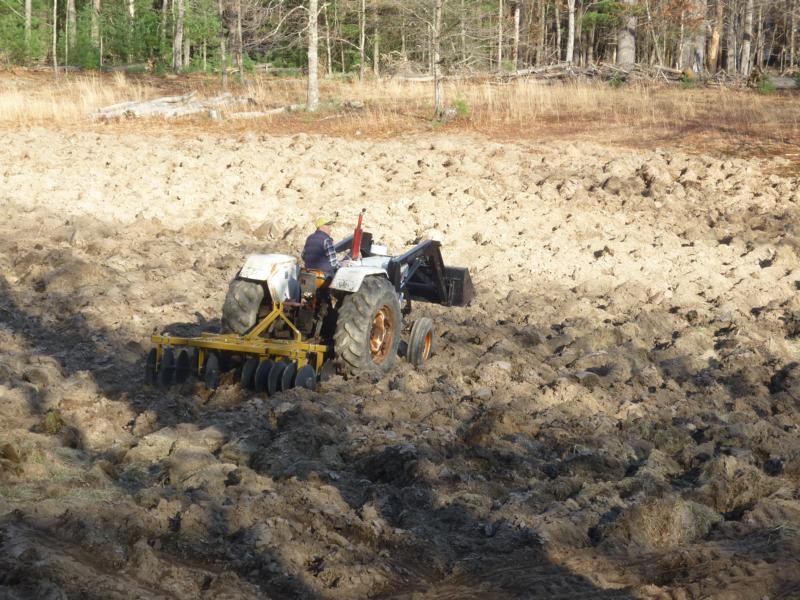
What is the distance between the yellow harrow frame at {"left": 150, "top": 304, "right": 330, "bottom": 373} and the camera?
28.4 ft

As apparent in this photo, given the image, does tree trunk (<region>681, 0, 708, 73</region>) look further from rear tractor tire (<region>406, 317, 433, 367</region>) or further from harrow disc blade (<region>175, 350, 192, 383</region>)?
harrow disc blade (<region>175, 350, 192, 383</region>)

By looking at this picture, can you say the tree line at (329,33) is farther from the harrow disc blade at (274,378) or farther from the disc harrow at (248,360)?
the harrow disc blade at (274,378)

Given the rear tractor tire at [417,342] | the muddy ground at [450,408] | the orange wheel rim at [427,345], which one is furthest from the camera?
the orange wheel rim at [427,345]

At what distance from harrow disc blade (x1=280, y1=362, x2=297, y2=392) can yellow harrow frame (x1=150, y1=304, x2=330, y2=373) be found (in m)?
0.08

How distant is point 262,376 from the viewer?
8.61 meters

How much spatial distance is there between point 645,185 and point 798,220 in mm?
2741

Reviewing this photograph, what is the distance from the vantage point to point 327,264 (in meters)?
9.45

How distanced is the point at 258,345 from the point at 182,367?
69cm

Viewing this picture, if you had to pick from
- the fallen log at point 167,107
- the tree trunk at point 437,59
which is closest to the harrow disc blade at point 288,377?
the tree trunk at point 437,59

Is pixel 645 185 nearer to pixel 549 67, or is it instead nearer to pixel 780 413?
pixel 780 413

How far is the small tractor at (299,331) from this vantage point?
8695 millimetres

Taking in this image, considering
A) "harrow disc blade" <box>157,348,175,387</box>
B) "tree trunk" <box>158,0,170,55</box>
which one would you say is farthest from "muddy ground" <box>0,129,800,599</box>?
"tree trunk" <box>158,0,170,55</box>

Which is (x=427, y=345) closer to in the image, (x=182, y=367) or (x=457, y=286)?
(x=457, y=286)

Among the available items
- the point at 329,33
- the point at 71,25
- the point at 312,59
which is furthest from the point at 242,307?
the point at 71,25
